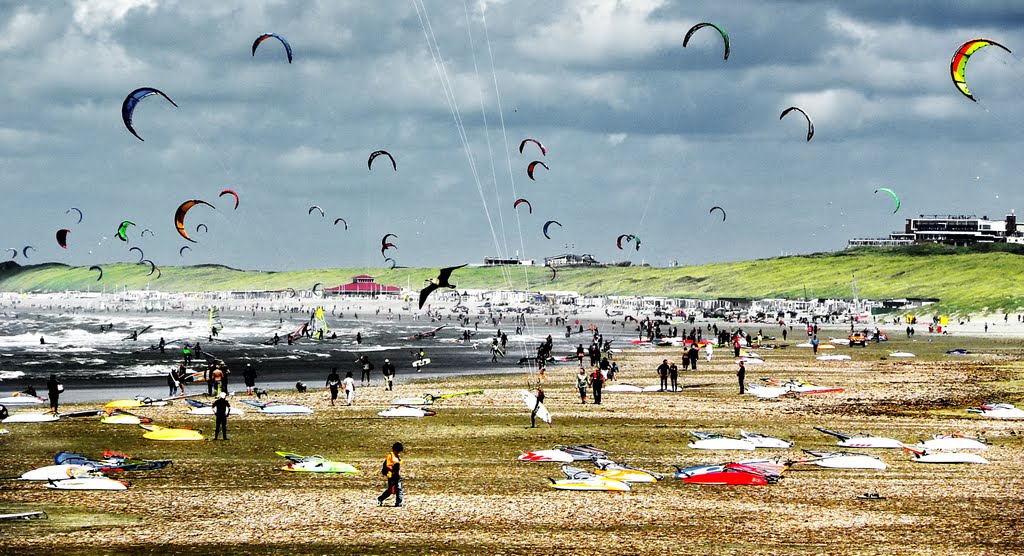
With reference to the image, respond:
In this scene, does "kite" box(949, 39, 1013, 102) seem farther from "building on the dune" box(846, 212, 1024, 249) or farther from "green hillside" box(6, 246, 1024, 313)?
"building on the dune" box(846, 212, 1024, 249)

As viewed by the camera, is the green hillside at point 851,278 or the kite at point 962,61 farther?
the green hillside at point 851,278

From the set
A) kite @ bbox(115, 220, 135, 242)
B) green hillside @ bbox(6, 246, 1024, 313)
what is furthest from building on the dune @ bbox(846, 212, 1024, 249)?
kite @ bbox(115, 220, 135, 242)

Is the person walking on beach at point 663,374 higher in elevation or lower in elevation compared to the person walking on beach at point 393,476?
higher

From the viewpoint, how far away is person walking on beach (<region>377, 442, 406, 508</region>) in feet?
49.0

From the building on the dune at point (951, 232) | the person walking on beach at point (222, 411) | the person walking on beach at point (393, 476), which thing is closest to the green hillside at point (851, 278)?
the building on the dune at point (951, 232)

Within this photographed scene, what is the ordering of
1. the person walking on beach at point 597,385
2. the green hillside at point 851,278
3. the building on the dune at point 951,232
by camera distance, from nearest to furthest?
the person walking on beach at point 597,385
the green hillside at point 851,278
the building on the dune at point 951,232

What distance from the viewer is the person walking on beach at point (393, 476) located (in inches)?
588

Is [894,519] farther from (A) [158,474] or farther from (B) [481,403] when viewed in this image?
(B) [481,403]

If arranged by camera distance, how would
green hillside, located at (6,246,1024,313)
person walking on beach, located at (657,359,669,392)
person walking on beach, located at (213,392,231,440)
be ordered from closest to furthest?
person walking on beach, located at (213,392,231,440) → person walking on beach, located at (657,359,669,392) → green hillside, located at (6,246,1024,313)

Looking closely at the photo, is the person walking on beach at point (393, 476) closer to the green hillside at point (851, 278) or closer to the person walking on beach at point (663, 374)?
the person walking on beach at point (663, 374)

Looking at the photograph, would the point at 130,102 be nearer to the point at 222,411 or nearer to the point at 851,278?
the point at 222,411

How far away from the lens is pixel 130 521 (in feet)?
46.9

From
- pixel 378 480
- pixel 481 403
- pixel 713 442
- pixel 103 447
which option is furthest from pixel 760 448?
pixel 103 447

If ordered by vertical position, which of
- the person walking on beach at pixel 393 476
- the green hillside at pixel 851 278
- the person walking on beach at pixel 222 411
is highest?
the green hillside at pixel 851 278
